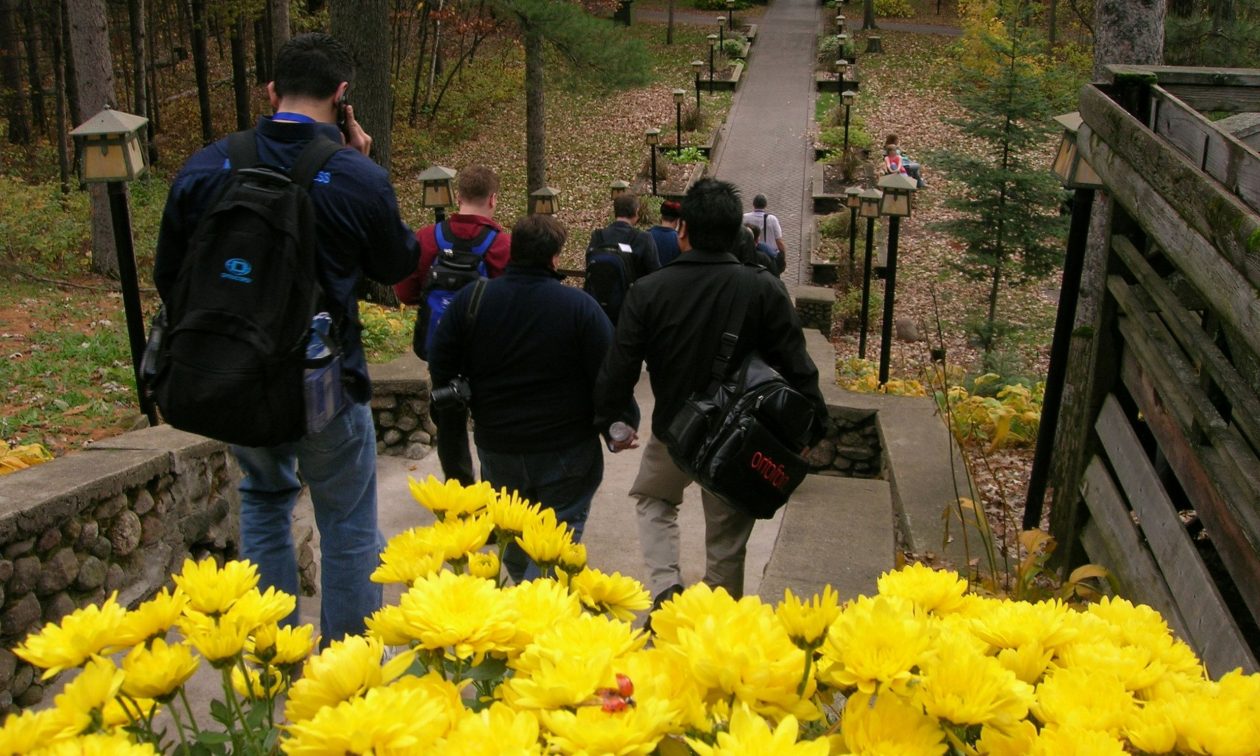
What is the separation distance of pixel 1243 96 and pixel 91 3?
12.5 metres

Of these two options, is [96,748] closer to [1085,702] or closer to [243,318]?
[1085,702]

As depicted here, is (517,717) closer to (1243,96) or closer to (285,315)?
(285,315)

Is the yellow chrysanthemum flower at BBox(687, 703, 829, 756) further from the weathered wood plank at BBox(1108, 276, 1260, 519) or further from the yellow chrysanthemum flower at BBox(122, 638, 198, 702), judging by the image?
the weathered wood plank at BBox(1108, 276, 1260, 519)

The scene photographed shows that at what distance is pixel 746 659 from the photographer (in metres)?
1.04

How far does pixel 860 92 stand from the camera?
101 ft

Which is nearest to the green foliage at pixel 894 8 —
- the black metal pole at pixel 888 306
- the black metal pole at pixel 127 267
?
the black metal pole at pixel 888 306

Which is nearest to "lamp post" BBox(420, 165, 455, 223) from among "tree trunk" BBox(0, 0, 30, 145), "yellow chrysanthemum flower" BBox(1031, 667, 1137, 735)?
"yellow chrysanthemum flower" BBox(1031, 667, 1137, 735)

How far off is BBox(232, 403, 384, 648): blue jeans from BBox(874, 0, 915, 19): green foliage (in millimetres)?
41814

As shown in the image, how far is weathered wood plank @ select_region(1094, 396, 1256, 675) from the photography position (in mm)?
2912

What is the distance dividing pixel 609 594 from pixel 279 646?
1.30 feet

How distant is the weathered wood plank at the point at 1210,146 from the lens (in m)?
2.92

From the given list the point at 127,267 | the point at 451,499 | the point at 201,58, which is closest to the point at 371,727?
the point at 451,499

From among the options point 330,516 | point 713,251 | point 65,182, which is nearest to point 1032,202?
point 713,251

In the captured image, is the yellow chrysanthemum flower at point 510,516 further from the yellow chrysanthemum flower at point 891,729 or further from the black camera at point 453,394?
the black camera at point 453,394
